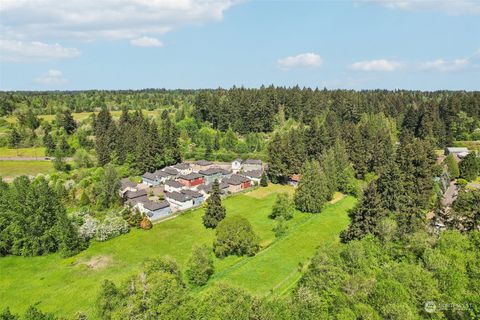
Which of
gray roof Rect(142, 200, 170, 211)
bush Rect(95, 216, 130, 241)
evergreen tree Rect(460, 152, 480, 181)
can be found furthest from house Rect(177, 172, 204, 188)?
evergreen tree Rect(460, 152, 480, 181)

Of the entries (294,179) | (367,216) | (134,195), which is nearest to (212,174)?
(294,179)

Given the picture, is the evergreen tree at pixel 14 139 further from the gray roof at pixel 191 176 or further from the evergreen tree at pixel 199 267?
the evergreen tree at pixel 199 267

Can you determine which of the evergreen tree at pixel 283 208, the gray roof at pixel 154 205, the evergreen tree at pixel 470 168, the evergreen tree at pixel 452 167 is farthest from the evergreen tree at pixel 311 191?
the evergreen tree at pixel 470 168

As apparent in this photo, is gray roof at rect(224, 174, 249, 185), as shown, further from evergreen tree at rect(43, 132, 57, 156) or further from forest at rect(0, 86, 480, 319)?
evergreen tree at rect(43, 132, 57, 156)

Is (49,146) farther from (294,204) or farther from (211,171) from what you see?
(294,204)

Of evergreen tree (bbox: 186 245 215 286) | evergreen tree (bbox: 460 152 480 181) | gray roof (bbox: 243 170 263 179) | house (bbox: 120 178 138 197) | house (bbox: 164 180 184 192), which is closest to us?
evergreen tree (bbox: 186 245 215 286)

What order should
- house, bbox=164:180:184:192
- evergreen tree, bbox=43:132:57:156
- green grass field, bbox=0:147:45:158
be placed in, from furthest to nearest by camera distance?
green grass field, bbox=0:147:45:158
evergreen tree, bbox=43:132:57:156
house, bbox=164:180:184:192

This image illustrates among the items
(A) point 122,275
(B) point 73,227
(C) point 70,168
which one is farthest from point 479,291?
(C) point 70,168
